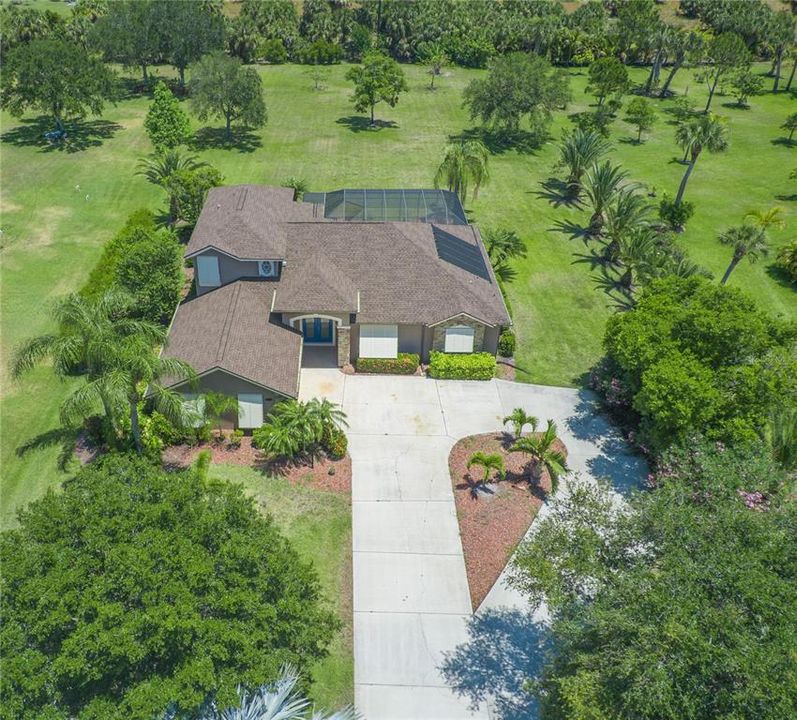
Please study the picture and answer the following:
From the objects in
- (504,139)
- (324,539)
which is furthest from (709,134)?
(324,539)

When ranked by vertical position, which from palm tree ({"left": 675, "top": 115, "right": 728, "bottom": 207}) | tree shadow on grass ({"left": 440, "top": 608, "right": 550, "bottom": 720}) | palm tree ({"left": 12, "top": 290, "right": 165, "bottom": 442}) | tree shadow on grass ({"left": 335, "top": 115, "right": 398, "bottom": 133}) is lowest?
tree shadow on grass ({"left": 440, "top": 608, "right": 550, "bottom": 720})

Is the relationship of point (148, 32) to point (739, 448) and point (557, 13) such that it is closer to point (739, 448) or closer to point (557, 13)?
point (557, 13)

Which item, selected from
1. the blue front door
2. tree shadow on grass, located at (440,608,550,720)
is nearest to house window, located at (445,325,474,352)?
the blue front door

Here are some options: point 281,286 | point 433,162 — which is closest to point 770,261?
point 433,162

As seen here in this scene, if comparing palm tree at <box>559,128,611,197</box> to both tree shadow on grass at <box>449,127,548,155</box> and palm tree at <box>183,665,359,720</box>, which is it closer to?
tree shadow on grass at <box>449,127,548,155</box>

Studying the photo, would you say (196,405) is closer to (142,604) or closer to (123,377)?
(123,377)

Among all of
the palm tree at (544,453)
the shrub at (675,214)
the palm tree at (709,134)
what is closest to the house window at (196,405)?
the palm tree at (544,453)
